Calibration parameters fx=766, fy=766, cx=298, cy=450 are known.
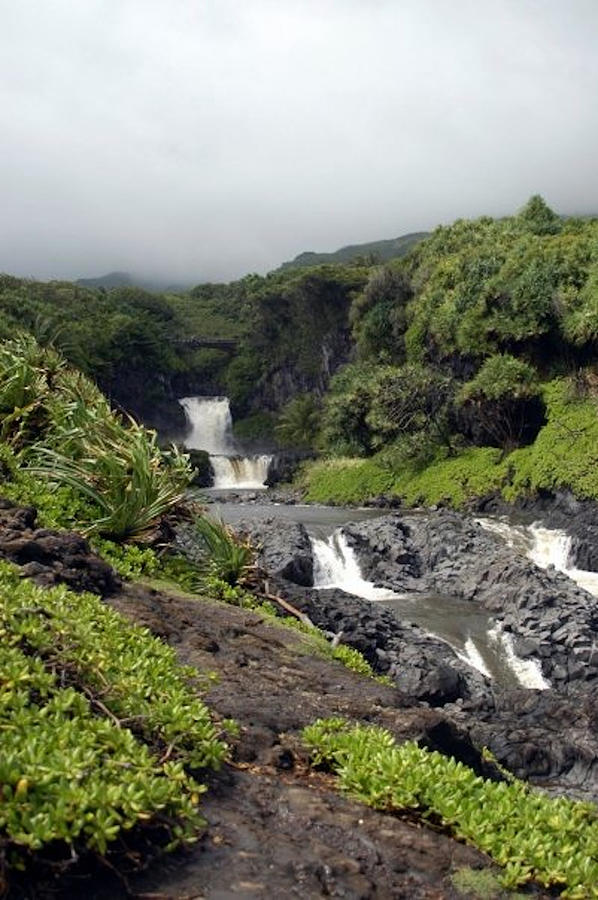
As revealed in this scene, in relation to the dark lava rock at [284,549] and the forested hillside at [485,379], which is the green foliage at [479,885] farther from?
the forested hillside at [485,379]

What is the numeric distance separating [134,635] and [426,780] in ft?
7.25

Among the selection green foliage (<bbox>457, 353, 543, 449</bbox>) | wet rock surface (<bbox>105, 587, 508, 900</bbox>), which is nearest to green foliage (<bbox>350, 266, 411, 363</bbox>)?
green foliage (<bbox>457, 353, 543, 449</bbox>)

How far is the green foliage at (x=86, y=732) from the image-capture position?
2867mm

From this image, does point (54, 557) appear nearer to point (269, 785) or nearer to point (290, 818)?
point (269, 785)

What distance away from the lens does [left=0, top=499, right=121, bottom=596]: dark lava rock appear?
19.6ft

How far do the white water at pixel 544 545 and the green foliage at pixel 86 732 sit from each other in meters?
20.5

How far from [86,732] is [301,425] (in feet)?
184

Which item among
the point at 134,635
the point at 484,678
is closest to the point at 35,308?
the point at 484,678

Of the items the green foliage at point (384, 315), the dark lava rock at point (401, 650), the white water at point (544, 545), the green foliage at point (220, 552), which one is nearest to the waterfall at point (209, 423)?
the green foliage at point (384, 315)

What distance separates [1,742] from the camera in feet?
10.4

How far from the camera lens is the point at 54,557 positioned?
6.31 m

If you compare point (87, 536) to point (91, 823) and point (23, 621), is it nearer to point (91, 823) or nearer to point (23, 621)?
point (23, 621)

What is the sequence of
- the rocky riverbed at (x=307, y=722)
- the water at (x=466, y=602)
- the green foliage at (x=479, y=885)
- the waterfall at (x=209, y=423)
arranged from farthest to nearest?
the waterfall at (x=209, y=423)
the water at (x=466, y=602)
the green foliage at (x=479, y=885)
the rocky riverbed at (x=307, y=722)

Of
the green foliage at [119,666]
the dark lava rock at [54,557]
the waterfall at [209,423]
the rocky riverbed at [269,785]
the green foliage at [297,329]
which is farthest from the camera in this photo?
the waterfall at [209,423]
